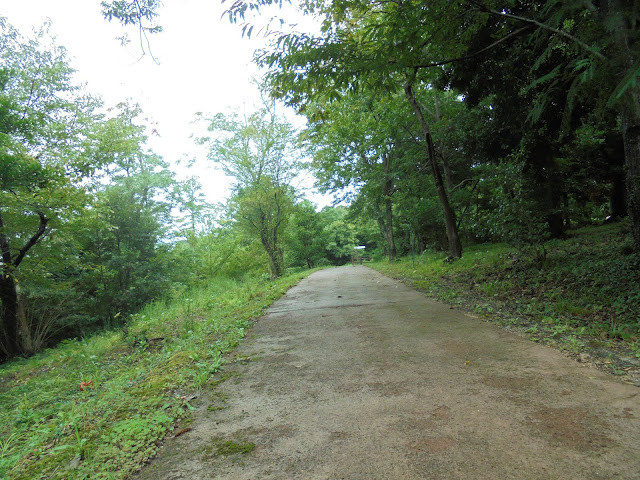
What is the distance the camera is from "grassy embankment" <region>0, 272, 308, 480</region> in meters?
2.06

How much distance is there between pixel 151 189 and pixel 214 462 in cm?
A: 2077

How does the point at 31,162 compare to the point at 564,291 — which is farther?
the point at 31,162

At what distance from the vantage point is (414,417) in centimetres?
216

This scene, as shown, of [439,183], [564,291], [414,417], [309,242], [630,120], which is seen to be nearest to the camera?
[414,417]

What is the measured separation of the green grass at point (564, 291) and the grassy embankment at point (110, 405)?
143 inches

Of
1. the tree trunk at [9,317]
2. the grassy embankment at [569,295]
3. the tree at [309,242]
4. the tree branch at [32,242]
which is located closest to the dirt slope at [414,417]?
the grassy embankment at [569,295]

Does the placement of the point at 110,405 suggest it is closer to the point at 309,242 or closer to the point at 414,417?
the point at 414,417

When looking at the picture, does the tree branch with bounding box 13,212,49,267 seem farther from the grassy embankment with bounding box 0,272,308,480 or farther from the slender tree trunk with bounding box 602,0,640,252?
the slender tree trunk with bounding box 602,0,640,252

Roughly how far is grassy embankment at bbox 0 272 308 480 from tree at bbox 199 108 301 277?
8.53 metres

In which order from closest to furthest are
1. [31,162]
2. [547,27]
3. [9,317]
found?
[547,27], [31,162], [9,317]

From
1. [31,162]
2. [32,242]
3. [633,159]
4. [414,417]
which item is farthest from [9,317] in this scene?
[633,159]

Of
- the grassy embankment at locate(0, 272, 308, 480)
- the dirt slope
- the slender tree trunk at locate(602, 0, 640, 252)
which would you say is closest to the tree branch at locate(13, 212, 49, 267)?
the grassy embankment at locate(0, 272, 308, 480)

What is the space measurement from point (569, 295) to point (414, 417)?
4068 mm

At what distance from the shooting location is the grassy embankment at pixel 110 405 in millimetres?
2057
